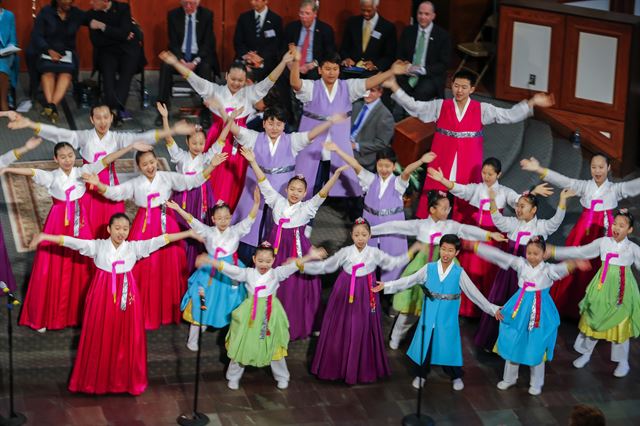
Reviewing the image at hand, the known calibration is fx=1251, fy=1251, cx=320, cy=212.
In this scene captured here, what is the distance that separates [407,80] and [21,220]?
358cm

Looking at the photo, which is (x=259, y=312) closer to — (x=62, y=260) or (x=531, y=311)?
(x=62, y=260)

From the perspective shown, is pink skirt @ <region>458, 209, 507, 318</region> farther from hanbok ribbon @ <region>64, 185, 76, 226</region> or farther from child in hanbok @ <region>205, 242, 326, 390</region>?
hanbok ribbon @ <region>64, 185, 76, 226</region>

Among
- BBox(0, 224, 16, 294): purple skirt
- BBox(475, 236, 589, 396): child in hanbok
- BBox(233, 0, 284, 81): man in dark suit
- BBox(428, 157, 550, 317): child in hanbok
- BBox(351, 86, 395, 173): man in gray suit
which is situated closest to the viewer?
BBox(475, 236, 589, 396): child in hanbok

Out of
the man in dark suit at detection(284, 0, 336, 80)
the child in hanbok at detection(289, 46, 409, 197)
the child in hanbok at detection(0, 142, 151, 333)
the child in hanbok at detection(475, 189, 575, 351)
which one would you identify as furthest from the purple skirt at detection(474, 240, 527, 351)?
the man in dark suit at detection(284, 0, 336, 80)

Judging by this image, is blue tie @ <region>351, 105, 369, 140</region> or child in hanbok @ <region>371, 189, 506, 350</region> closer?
child in hanbok @ <region>371, 189, 506, 350</region>

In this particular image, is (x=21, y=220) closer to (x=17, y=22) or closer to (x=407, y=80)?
(x=17, y=22)

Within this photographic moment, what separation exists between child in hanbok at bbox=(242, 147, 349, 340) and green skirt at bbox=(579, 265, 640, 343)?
1.95 metres

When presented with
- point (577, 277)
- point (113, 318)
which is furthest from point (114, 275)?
point (577, 277)

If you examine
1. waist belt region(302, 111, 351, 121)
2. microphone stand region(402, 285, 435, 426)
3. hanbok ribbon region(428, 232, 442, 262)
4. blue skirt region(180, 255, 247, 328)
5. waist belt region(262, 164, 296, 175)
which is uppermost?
waist belt region(302, 111, 351, 121)

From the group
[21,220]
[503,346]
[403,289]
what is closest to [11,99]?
[21,220]

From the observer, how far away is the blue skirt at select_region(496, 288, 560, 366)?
851cm

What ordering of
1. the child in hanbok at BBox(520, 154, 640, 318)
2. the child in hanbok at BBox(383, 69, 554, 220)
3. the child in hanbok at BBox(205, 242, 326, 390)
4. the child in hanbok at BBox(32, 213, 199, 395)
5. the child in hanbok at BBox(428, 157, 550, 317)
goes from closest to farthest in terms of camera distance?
the child in hanbok at BBox(32, 213, 199, 395) → the child in hanbok at BBox(205, 242, 326, 390) → the child in hanbok at BBox(428, 157, 550, 317) → the child in hanbok at BBox(520, 154, 640, 318) → the child in hanbok at BBox(383, 69, 554, 220)

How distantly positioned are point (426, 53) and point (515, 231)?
8.34 feet

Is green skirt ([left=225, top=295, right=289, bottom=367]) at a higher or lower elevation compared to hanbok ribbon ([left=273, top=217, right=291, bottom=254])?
lower
